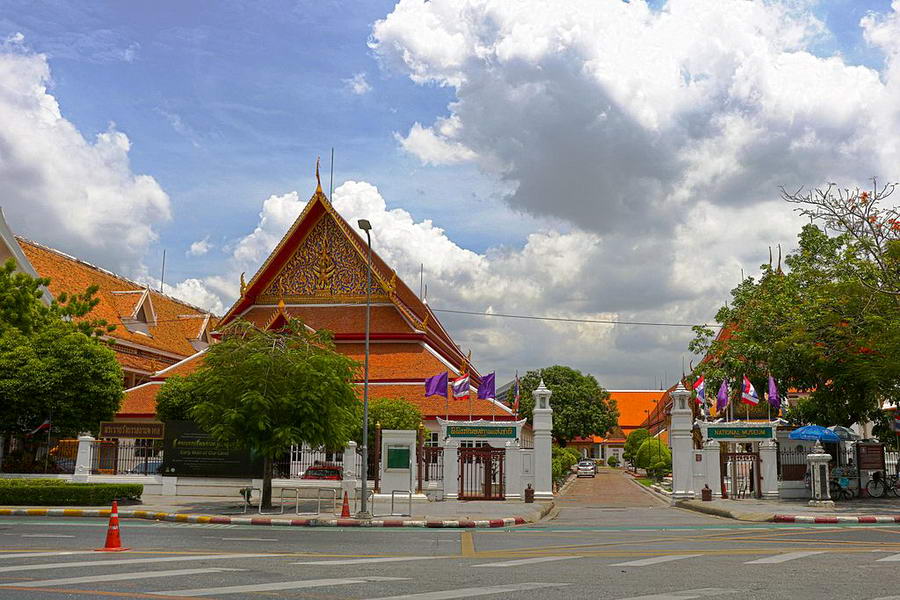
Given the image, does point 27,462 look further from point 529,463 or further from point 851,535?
point 851,535

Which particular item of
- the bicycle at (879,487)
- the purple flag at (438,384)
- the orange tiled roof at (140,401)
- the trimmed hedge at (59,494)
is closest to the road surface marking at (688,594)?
the trimmed hedge at (59,494)

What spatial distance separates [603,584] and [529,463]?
19433 mm

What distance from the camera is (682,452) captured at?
97.2 feet

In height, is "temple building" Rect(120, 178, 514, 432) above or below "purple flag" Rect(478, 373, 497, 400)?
above

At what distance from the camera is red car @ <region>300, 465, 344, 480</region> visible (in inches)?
1170

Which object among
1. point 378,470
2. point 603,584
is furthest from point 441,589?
point 378,470

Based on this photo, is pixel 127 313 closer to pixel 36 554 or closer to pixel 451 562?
pixel 36 554

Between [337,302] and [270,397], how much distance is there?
22.1 metres

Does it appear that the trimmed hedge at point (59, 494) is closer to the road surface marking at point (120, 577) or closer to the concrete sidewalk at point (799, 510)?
the road surface marking at point (120, 577)

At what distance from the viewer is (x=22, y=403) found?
102 feet

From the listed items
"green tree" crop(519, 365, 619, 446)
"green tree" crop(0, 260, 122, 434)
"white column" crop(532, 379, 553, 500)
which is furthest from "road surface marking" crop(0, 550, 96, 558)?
"green tree" crop(519, 365, 619, 446)

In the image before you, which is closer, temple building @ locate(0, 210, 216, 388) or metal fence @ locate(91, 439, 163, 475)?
metal fence @ locate(91, 439, 163, 475)

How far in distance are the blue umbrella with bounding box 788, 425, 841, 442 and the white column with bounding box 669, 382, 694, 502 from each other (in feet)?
11.7

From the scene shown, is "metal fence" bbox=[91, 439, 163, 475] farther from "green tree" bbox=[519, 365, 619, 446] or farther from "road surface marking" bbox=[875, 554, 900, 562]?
"green tree" bbox=[519, 365, 619, 446]
